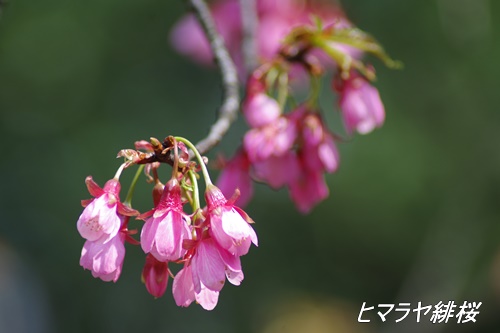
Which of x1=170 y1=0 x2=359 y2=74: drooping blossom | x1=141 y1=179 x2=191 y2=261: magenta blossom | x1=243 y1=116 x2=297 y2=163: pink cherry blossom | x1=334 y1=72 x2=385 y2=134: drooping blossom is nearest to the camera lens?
x1=141 y1=179 x2=191 y2=261: magenta blossom

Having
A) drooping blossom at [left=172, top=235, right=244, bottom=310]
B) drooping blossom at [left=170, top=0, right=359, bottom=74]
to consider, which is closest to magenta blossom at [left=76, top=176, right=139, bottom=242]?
drooping blossom at [left=172, top=235, right=244, bottom=310]

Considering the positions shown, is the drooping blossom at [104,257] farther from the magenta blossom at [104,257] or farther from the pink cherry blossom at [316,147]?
the pink cherry blossom at [316,147]

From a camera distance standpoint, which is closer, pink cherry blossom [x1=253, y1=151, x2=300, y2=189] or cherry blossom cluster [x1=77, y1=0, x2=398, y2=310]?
cherry blossom cluster [x1=77, y1=0, x2=398, y2=310]

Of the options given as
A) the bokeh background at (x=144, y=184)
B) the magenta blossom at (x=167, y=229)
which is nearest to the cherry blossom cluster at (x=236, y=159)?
the magenta blossom at (x=167, y=229)

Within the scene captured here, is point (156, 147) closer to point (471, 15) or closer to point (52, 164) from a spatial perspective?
point (471, 15)

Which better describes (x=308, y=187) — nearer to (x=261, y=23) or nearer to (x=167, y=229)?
(x=167, y=229)

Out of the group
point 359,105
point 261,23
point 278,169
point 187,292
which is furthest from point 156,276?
point 261,23

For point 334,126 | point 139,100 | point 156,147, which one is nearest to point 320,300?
point 334,126

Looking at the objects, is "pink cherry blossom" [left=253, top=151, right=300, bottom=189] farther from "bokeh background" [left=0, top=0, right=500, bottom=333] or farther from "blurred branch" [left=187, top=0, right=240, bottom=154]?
"bokeh background" [left=0, top=0, right=500, bottom=333]
